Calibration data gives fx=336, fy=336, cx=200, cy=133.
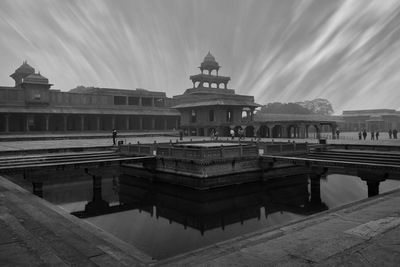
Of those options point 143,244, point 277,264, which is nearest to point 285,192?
point 143,244

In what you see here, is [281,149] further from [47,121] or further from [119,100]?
[119,100]

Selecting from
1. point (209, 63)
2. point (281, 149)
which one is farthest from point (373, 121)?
point (281, 149)

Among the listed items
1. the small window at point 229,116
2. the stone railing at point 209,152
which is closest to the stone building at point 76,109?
the small window at point 229,116

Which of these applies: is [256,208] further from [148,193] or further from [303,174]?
[303,174]

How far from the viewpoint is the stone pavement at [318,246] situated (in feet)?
20.4

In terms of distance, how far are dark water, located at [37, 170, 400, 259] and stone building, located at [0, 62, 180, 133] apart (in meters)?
32.9

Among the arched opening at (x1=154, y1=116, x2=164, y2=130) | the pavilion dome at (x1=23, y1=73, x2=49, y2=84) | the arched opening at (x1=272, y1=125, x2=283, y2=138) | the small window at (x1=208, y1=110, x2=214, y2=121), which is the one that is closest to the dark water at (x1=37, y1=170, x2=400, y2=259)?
the arched opening at (x1=272, y1=125, x2=283, y2=138)

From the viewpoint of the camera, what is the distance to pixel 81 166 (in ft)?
72.4

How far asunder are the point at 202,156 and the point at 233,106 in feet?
119

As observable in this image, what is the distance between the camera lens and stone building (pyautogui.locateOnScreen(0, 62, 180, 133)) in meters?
56.2

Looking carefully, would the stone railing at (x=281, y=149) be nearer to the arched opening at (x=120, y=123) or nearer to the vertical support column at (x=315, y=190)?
the vertical support column at (x=315, y=190)

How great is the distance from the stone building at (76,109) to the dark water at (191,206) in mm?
32874

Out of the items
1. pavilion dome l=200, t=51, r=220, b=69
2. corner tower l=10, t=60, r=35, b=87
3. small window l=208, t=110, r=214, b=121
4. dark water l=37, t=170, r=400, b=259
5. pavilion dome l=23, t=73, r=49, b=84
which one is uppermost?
pavilion dome l=200, t=51, r=220, b=69

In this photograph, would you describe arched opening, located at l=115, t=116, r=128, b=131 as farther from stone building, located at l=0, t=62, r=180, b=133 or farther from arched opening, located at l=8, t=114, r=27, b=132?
arched opening, located at l=8, t=114, r=27, b=132
